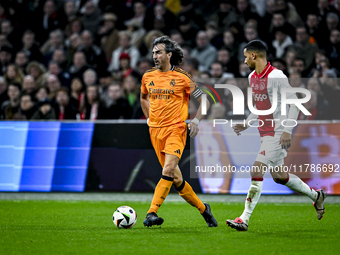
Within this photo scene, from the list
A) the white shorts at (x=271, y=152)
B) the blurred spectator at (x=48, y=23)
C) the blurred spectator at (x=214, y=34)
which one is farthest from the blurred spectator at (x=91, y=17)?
the white shorts at (x=271, y=152)

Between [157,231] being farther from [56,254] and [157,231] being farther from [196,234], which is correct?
[56,254]

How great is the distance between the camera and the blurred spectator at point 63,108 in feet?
37.3

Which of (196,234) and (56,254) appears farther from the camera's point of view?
(196,234)

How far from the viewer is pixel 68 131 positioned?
405 inches

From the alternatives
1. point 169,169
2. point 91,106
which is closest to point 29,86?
point 91,106

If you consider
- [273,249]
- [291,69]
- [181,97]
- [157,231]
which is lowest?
[157,231]

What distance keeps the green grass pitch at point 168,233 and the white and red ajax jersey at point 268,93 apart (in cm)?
126

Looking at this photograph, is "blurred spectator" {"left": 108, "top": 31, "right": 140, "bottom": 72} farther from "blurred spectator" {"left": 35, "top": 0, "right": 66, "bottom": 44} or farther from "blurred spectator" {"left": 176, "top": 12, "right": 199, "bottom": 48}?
"blurred spectator" {"left": 35, "top": 0, "right": 66, "bottom": 44}

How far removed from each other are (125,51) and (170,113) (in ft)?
25.3

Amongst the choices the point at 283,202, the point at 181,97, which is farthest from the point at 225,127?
the point at 181,97

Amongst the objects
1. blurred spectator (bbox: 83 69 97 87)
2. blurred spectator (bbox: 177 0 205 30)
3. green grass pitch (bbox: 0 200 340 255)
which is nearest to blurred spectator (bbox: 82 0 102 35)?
blurred spectator (bbox: 177 0 205 30)

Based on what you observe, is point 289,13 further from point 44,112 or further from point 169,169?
point 169,169

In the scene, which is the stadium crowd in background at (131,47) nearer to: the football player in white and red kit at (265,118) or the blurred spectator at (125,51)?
the blurred spectator at (125,51)

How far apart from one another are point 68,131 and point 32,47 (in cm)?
577
